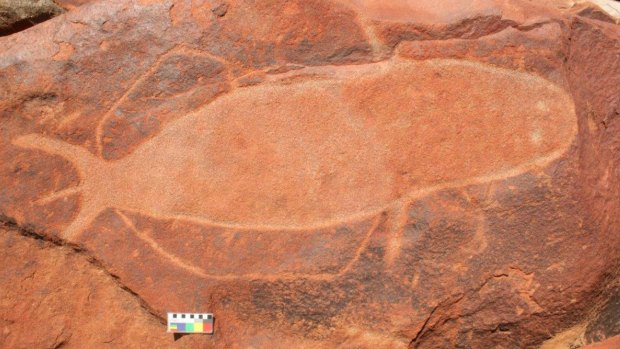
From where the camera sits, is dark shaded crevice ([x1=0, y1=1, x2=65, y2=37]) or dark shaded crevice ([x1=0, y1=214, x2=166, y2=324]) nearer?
dark shaded crevice ([x1=0, y1=214, x2=166, y2=324])

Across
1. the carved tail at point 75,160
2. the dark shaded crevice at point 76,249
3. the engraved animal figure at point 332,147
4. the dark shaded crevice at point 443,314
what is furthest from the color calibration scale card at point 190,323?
the dark shaded crevice at point 443,314

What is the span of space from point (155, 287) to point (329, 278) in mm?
Result: 807

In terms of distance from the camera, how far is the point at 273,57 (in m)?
2.84

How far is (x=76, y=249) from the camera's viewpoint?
9.43 ft

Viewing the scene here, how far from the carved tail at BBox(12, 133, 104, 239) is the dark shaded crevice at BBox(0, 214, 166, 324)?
149mm

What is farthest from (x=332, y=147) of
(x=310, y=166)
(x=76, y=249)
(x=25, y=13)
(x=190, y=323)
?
(x=25, y=13)

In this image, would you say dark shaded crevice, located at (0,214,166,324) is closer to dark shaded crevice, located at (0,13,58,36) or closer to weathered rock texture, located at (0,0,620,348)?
weathered rock texture, located at (0,0,620,348)

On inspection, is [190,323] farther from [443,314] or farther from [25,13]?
[25,13]

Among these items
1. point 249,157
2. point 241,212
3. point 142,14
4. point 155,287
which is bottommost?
point 155,287

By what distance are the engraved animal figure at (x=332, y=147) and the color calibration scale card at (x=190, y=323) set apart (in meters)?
0.45

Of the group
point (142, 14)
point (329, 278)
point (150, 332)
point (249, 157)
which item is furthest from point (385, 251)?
point (142, 14)

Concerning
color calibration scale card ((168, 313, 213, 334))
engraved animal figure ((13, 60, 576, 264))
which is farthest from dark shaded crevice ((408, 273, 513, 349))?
color calibration scale card ((168, 313, 213, 334))

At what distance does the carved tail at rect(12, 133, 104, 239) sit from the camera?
9.30 ft

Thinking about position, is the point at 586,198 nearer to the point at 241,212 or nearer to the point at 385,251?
the point at 385,251
